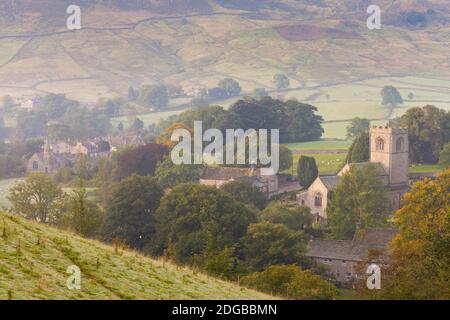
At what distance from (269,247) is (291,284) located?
11.9 metres

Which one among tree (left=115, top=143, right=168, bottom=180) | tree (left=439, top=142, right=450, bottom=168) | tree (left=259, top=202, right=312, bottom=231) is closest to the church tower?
tree (left=439, top=142, right=450, bottom=168)

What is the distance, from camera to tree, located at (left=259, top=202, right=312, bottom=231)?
60594mm

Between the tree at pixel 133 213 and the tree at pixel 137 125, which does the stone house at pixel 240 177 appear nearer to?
the tree at pixel 133 213

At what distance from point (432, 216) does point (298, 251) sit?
775 cm

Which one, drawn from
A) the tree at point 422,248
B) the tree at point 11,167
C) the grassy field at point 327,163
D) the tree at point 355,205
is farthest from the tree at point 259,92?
the tree at point 422,248

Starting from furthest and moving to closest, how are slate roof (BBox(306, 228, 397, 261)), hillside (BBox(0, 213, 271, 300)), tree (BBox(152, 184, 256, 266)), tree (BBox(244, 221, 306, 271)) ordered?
slate roof (BBox(306, 228, 397, 261))
tree (BBox(152, 184, 256, 266))
tree (BBox(244, 221, 306, 271))
hillside (BBox(0, 213, 271, 300))

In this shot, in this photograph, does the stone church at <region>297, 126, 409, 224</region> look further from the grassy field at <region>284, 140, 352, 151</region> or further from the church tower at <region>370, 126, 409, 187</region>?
the grassy field at <region>284, 140, 352, 151</region>

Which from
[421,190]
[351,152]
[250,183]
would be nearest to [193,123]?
[351,152]

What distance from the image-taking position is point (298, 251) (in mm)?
50281

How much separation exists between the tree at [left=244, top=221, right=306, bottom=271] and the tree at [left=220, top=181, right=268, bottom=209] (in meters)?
19.3

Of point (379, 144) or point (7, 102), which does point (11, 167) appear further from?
point (7, 102)

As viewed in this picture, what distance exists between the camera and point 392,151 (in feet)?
263

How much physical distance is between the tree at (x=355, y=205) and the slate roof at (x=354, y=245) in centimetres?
403

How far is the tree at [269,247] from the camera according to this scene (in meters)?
49.2
